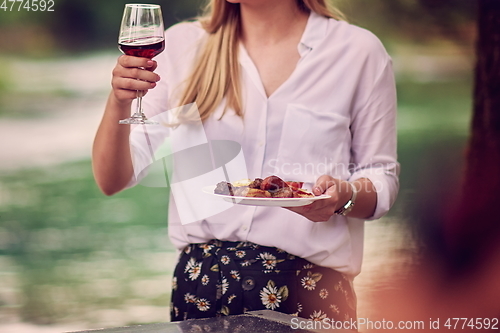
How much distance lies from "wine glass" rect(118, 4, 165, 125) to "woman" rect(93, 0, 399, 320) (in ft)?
0.56

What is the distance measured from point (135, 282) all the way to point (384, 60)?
6.19 ft

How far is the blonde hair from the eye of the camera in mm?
1771

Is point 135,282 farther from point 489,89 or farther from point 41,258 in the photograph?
point 489,89

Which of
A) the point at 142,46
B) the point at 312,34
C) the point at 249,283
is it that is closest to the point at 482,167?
the point at 312,34

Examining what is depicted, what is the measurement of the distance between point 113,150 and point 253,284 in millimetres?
525

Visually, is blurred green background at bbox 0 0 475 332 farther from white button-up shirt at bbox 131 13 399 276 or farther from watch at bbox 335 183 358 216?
watch at bbox 335 183 358 216

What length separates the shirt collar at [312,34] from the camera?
184 cm

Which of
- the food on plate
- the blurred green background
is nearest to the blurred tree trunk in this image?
the blurred green background

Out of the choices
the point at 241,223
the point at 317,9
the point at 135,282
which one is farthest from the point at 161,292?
the point at 317,9

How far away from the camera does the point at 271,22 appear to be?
73.4 inches

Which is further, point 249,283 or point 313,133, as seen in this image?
point 313,133

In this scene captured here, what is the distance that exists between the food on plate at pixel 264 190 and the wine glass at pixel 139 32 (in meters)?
0.24

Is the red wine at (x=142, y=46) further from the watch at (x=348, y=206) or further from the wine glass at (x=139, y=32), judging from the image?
the watch at (x=348, y=206)

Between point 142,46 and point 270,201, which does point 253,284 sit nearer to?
point 270,201
